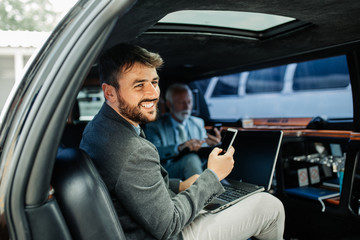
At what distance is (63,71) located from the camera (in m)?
0.80

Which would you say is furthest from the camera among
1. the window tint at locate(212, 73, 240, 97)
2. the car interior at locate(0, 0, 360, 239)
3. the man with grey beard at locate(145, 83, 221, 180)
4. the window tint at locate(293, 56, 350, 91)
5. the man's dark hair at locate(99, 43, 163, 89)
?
the window tint at locate(212, 73, 240, 97)

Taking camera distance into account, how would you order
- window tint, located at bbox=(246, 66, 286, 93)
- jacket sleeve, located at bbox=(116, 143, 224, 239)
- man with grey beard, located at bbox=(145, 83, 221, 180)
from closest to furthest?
Answer: 1. jacket sleeve, located at bbox=(116, 143, 224, 239)
2. man with grey beard, located at bbox=(145, 83, 221, 180)
3. window tint, located at bbox=(246, 66, 286, 93)

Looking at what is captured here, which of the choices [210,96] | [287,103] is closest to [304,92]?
[287,103]

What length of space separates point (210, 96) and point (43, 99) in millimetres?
8272

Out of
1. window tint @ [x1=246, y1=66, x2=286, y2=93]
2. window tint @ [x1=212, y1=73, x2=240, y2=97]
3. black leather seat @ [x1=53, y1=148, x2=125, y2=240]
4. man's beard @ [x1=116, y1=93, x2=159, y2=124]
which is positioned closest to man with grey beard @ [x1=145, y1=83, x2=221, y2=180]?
man's beard @ [x1=116, y1=93, x2=159, y2=124]

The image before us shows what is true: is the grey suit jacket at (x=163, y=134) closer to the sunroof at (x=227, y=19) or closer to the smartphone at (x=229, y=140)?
the smartphone at (x=229, y=140)

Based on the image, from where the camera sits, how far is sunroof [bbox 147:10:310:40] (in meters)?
1.78

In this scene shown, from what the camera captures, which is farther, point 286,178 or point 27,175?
point 286,178

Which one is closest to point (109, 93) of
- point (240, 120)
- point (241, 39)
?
point (241, 39)

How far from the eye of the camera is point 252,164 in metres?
1.92

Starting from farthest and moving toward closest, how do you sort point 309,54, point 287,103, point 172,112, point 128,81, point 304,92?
point 287,103 < point 304,92 < point 172,112 < point 309,54 < point 128,81

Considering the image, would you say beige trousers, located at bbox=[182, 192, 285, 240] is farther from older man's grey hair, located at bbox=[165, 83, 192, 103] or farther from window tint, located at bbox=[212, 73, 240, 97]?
window tint, located at bbox=[212, 73, 240, 97]

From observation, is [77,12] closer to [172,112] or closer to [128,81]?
[128,81]

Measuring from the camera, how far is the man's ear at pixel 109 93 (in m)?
1.29
